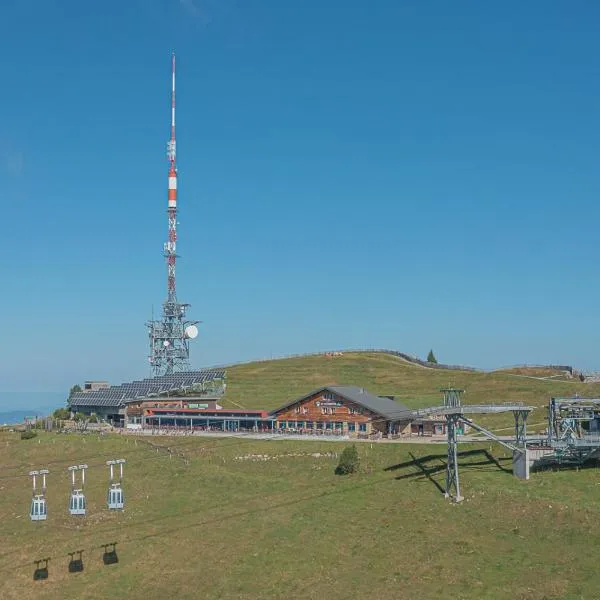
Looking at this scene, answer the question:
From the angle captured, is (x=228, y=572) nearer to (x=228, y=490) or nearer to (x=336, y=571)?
(x=336, y=571)

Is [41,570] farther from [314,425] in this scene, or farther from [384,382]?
[384,382]

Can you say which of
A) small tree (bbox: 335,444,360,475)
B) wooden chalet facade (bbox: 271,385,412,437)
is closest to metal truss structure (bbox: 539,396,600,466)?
small tree (bbox: 335,444,360,475)

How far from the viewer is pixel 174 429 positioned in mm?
95750

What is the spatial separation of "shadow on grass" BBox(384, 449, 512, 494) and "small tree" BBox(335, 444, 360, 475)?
9.62ft

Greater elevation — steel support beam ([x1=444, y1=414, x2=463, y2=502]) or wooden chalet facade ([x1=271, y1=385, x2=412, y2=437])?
wooden chalet facade ([x1=271, y1=385, x2=412, y2=437])

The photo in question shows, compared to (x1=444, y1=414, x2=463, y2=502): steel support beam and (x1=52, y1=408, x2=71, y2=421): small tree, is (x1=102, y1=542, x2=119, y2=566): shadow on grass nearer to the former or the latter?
(x1=444, y1=414, x2=463, y2=502): steel support beam

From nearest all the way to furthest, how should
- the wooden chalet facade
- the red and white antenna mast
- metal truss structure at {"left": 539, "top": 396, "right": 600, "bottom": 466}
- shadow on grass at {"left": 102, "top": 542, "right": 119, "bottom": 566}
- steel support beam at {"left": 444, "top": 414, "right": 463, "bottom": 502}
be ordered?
shadow on grass at {"left": 102, "top": 542, "right": 119, "bottom": 566}, steel support beam at {"left": 444, "top": 414, "right": 463, "bottom": 502}, metal truss structure at {"left": 539, "top": 396, "right": 600, "bottom": 466}, the wooden chalet facade, the red and white antenna mast

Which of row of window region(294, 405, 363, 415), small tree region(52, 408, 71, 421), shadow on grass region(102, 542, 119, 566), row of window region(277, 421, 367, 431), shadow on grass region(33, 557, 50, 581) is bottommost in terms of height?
shadow on grass region(33, 557, 50, 581)

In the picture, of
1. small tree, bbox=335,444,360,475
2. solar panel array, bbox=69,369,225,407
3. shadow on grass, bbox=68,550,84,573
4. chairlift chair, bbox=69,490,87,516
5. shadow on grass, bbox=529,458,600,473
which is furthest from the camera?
solar panel array, bbox=69,369,225,407

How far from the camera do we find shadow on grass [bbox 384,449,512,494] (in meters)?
63.1

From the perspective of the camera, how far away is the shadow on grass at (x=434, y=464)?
63097 millimetres

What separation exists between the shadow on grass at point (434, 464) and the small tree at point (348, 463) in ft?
9.62

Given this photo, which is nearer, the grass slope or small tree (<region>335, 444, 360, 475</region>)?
the grass slope

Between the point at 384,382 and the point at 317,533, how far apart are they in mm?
81615
